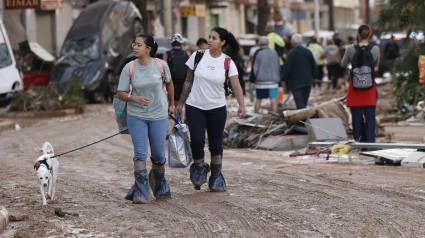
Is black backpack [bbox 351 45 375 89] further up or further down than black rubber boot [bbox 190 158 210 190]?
further up

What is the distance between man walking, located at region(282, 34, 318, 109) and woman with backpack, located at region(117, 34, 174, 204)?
8774 millimetres

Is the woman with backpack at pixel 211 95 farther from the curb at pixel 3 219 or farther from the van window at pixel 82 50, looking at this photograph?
the van window at pixel 82 50

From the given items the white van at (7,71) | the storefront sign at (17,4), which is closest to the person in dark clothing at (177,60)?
the white van at (7,71)

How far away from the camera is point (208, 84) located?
953cm

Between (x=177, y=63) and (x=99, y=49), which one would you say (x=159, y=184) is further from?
(x=99, y=49)

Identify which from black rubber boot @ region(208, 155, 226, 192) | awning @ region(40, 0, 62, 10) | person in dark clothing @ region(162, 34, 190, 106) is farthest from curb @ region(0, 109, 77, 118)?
black rubber boot @ region(208, 155, 226, 192)

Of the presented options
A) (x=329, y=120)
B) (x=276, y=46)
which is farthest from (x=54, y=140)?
(x=276, y=46)

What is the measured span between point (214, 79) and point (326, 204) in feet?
5.56

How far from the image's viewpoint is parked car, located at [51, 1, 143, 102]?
91.8 feet

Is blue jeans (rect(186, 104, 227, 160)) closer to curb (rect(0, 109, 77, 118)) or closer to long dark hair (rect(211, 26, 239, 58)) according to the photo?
long dark hair (rect(211, 26, 239, 58))

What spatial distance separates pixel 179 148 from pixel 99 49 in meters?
19.5

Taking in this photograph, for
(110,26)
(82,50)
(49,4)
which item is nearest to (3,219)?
(82,50)

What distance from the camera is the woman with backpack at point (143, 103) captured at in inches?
351

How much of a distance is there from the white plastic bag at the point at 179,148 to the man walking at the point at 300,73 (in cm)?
823
